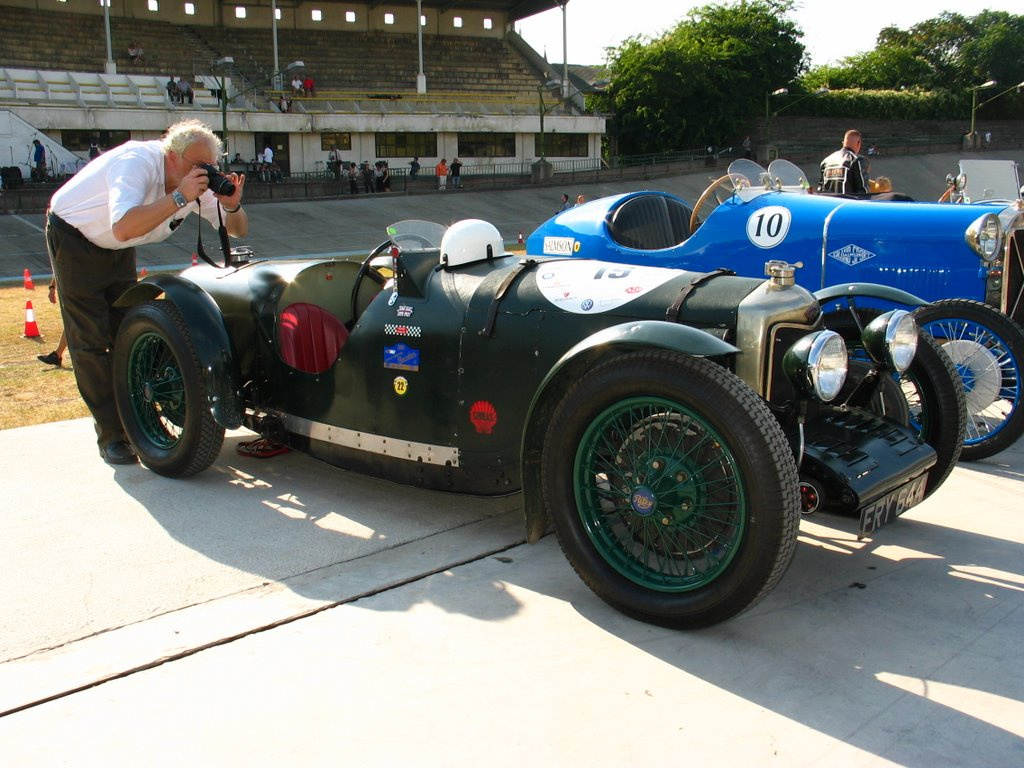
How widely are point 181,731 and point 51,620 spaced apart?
950mm

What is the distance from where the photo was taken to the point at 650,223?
284 inches

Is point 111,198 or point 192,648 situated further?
point 111,198

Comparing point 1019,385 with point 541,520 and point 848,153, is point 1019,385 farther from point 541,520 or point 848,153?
point 848,153

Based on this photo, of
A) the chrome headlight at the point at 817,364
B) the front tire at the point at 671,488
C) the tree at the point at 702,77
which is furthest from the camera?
the tree at the point at 702,77

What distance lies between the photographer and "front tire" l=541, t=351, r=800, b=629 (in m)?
2.75

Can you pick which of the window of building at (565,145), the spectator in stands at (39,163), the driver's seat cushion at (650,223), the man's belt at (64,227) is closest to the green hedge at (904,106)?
the window of building at (565,145)

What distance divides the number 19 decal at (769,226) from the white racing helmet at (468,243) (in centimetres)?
330

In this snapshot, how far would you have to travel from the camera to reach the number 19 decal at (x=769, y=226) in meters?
6.75

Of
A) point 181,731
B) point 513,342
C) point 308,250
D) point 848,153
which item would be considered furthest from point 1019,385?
point 308,250

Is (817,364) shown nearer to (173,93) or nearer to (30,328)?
(30,328)

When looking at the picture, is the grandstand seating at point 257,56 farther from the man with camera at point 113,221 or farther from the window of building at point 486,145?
the man with camera at point 113,221

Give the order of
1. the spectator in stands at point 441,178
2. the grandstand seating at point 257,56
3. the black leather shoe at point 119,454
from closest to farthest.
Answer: the black leather shoe at point 119,454 → the spectator in stands at point 441,178 → the grandstand seating at point 257,56

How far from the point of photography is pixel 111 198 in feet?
14.4

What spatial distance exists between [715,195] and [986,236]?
2049mm
